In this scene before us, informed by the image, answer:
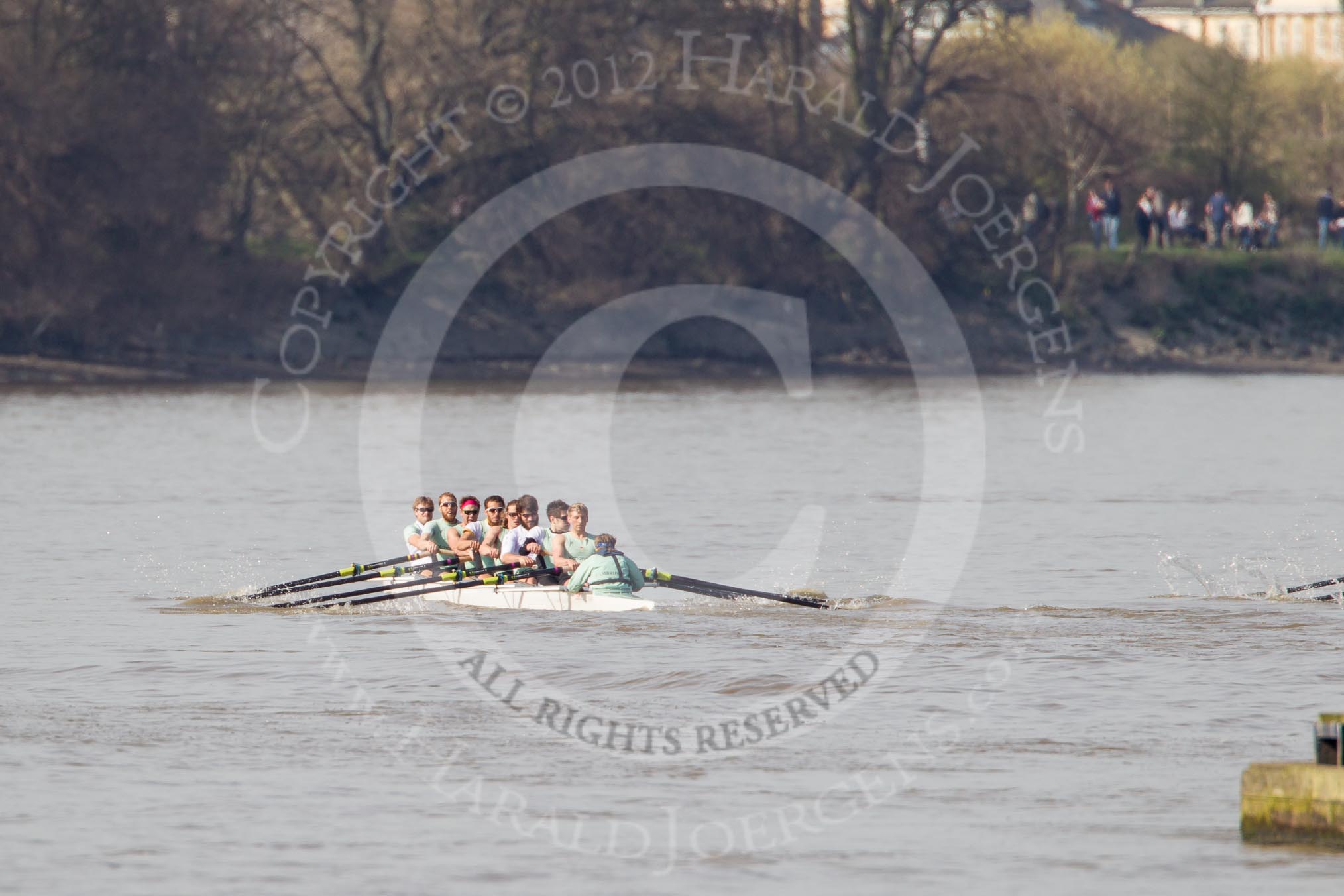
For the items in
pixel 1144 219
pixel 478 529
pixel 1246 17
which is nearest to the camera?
pixel 478 529

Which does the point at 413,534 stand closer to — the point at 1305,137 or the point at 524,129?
the point at 524,129

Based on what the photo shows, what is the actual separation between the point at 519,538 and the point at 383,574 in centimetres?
137

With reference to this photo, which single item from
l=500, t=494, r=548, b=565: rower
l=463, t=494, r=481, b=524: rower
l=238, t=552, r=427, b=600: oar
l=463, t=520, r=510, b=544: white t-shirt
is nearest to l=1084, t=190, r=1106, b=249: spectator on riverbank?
l=463, t=494, r=481, b=524: rower

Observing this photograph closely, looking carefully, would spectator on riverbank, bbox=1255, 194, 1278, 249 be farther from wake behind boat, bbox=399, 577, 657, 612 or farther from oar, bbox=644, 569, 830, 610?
wake behind boat, bbox=399, 577, 657, 612

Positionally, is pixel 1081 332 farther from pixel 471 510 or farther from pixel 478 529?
pixel 478 529

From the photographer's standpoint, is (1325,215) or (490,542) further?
(1325,215)

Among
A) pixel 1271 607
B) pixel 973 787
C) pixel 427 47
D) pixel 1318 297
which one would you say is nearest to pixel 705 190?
pixel 427 47

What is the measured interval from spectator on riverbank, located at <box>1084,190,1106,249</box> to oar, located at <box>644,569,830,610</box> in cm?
4139

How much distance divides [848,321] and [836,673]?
141 ft

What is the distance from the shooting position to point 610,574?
2058cm

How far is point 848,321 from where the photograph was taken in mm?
60500

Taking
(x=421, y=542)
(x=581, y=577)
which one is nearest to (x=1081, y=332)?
(x=421, y=542)

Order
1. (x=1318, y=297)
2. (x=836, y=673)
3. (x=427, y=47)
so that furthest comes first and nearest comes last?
(x=1318, y=297) < (x=427, y=47) < (x=836, y=673)

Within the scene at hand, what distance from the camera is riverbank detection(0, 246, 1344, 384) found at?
56812 mm
